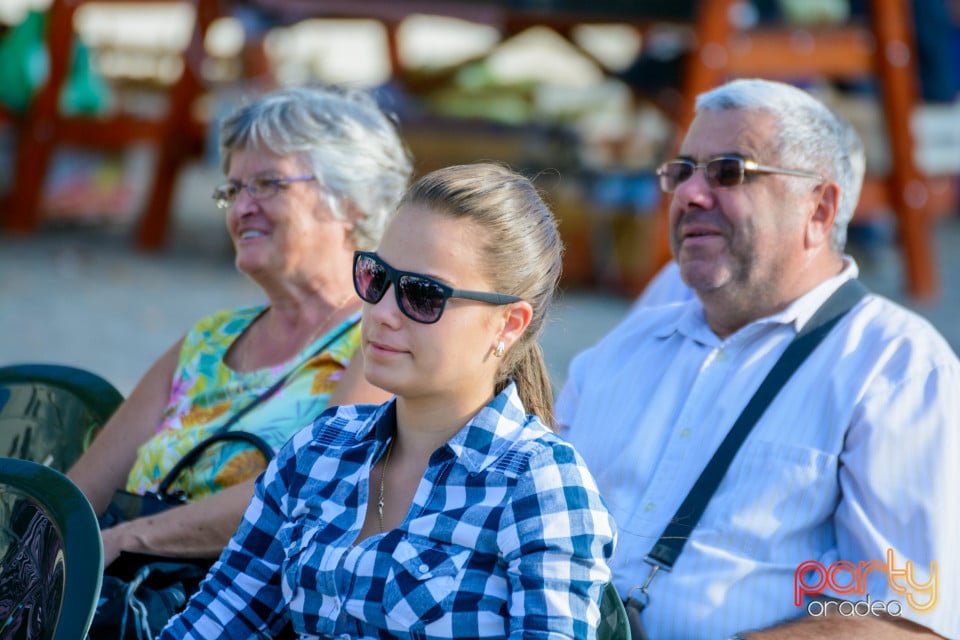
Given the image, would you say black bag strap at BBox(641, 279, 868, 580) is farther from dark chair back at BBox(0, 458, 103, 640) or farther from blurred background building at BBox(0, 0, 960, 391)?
blurred background building at BBox(0, 0, 960, 391)

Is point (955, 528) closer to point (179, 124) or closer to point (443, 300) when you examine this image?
point (443, 300)

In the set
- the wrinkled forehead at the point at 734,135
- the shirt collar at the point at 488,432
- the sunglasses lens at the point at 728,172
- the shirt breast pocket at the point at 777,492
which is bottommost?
the shirt breast pocket at the point at 777,492

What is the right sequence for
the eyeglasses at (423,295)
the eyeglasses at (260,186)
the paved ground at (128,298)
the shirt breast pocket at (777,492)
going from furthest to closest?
1. the paved ground at (128,298)
2. the eyeglasses at (260,186)
3. the shirt breast pocket at (777,492)
4. the eyeglasses at (423,295)

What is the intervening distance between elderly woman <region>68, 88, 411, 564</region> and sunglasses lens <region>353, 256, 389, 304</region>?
27.7 inches

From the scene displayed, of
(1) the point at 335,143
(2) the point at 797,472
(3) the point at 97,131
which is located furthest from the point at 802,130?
(3) the point at 97,131

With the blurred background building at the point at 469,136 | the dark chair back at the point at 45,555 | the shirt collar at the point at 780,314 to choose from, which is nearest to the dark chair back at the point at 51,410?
the dark chair back at the point at 45,555

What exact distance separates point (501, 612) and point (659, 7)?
740cm

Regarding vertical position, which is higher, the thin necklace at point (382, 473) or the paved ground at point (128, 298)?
the thin necklace at point (382, 473)

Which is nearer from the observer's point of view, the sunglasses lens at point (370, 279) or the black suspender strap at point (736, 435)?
the sunglasses lens at point (370, 279)

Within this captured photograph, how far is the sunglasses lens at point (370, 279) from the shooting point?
1.99 metres

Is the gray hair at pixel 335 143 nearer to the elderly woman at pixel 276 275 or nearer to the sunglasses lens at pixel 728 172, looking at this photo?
the elderly woman at pixel 276 275

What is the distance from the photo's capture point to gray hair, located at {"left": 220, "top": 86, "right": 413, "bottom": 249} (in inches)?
115

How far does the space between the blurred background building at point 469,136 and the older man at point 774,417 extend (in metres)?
A: 3.22

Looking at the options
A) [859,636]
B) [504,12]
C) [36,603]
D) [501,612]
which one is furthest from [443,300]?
[504,12]
